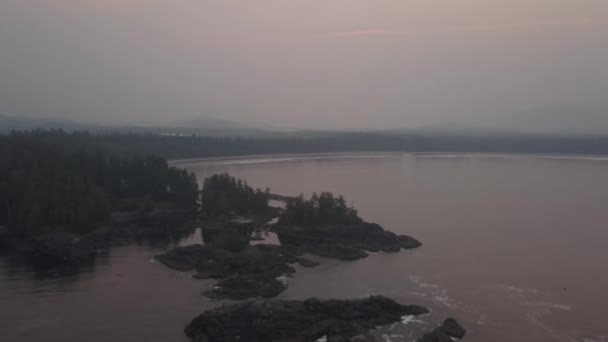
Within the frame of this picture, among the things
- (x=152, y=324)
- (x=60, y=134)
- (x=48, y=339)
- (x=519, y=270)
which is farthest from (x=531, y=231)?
(x=60, y=134)

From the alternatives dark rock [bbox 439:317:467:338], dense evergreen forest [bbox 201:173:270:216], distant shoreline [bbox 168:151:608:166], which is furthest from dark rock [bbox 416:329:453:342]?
distant shoreline [bbox 168:151:608:166]

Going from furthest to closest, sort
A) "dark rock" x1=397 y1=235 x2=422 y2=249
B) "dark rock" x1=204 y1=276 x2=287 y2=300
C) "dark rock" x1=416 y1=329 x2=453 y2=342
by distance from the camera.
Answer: "dark rock" x1=397 y1=235 x2=422 y2=249 → "dark rock" x1=204 y1=276 x2=287 y2=300 → "dark rock" x1=416 y1=329 x2=453 y2=342

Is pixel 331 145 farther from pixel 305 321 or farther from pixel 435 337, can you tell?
pixel 435 337

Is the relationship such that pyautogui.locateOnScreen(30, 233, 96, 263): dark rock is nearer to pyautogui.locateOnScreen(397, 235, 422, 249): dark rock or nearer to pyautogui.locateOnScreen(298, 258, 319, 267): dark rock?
pyautogui.locateOnScreen(298, 258, 319, 267): dark rock

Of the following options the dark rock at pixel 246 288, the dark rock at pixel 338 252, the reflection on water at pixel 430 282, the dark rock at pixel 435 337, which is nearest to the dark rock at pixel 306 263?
the reflection on water at pixel 430 282

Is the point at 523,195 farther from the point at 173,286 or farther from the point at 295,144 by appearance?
the point at 295,144

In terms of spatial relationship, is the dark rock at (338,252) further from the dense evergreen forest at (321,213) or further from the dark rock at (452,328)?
the dark rock at (452,328)

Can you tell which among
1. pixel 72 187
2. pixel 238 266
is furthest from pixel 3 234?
pixel 238 266
